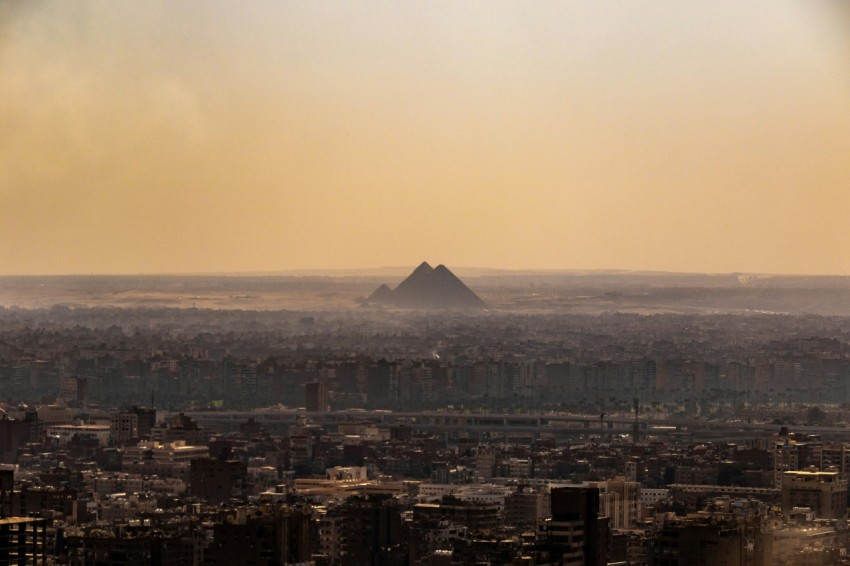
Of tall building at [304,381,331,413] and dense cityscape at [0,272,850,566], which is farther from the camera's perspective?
tall building at [304,381,331,413]

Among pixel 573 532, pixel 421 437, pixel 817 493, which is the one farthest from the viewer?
pixel 421 437

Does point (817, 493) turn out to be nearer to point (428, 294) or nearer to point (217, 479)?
point (217, 479)

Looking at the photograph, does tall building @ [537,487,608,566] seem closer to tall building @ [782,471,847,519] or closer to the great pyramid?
tall building @ [782,471,847,519]

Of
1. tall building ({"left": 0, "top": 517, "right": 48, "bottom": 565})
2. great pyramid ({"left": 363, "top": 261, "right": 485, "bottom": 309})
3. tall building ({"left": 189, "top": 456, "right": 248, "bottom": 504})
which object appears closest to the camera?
tall building ({"left": 0, "top": 517, "right": 48, "bottom": 565})

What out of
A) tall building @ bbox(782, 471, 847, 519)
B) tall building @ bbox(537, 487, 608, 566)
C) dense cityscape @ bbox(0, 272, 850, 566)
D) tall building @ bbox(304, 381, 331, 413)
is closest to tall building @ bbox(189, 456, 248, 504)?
dense cityscape @ bbox(0, 272, 850, 566)

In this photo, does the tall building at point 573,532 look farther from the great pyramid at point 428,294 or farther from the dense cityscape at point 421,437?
the great pyramid at point 428,294

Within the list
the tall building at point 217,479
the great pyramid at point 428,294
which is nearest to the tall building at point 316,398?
the great pyramid at point 428,294

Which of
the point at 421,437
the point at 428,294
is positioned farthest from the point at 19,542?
the point at 428,294

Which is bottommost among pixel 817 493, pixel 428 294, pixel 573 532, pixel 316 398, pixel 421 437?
pixel 421 437

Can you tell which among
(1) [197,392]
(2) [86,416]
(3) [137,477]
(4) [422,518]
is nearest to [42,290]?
(1) [197,392]
